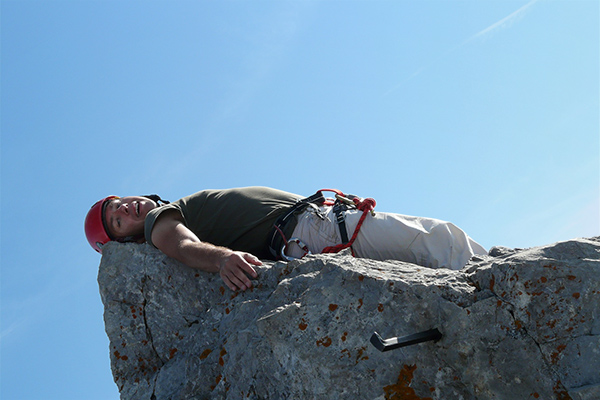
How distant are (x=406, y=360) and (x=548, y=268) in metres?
1.25

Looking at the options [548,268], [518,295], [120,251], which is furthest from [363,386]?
[120,251]

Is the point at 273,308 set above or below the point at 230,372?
above

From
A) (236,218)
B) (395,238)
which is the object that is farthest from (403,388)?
(236,218)

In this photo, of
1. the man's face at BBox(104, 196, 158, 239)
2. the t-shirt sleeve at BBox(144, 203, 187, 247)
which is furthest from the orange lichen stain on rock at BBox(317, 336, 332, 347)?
the man's face at BBox(104, 196, 158, 239)

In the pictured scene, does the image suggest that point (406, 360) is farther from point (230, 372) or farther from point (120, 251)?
point (120, 251)

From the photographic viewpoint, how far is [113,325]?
203 inches

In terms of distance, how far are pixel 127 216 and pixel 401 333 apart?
382cm

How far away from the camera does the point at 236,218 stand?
6188mm

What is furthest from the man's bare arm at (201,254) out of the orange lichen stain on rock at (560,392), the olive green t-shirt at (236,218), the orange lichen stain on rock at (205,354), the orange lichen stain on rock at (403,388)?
the orange lichen stain on rock at (560,392)

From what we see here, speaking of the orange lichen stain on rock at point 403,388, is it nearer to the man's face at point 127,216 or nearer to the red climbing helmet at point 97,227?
the man's face at point 127,216

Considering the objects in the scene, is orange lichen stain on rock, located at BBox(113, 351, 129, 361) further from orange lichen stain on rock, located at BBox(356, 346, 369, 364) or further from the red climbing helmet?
orange lichen stain on rock, located at BBox(356, 346, 369, 364)

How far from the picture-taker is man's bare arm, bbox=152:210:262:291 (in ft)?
16.1

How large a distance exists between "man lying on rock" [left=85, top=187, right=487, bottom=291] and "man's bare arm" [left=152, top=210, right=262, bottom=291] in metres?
0.01

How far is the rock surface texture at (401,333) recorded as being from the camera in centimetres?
364
